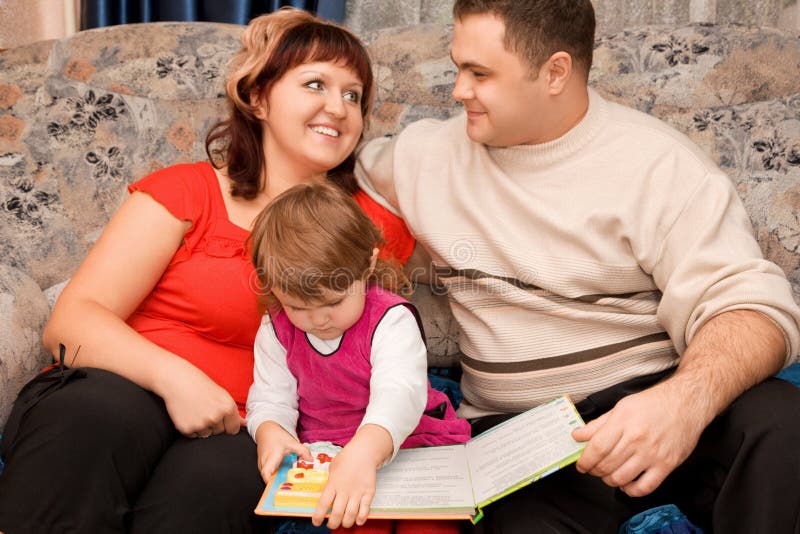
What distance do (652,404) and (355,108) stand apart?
2.74 ft

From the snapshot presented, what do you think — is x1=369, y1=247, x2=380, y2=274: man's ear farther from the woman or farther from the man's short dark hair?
the man's short dark hair

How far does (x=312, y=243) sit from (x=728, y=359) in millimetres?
646

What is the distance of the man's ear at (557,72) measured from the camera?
1346 millimetres

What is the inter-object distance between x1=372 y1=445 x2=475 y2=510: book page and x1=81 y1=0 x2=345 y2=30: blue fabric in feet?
5.01

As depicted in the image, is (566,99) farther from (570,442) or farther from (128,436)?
(128,436)

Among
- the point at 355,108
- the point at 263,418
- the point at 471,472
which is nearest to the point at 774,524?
the point at 471,472

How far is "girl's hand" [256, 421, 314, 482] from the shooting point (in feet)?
3.70

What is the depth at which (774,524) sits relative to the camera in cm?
98

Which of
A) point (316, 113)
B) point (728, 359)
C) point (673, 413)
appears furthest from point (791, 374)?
point (316, 113)

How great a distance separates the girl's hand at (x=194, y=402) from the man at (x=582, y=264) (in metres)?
0.46

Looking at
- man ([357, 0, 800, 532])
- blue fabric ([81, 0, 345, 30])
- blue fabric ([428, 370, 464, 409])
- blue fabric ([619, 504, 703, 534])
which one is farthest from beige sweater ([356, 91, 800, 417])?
blue fabric ([81, 0, 345, 30])

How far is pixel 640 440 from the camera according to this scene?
1.02m

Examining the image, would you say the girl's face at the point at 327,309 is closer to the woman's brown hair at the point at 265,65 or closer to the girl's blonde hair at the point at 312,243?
the girl's blonde hair at the point at 312,243

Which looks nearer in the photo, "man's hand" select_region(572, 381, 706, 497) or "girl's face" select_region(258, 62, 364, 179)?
"man's hand" select_region(572, 381, 706, 497)
